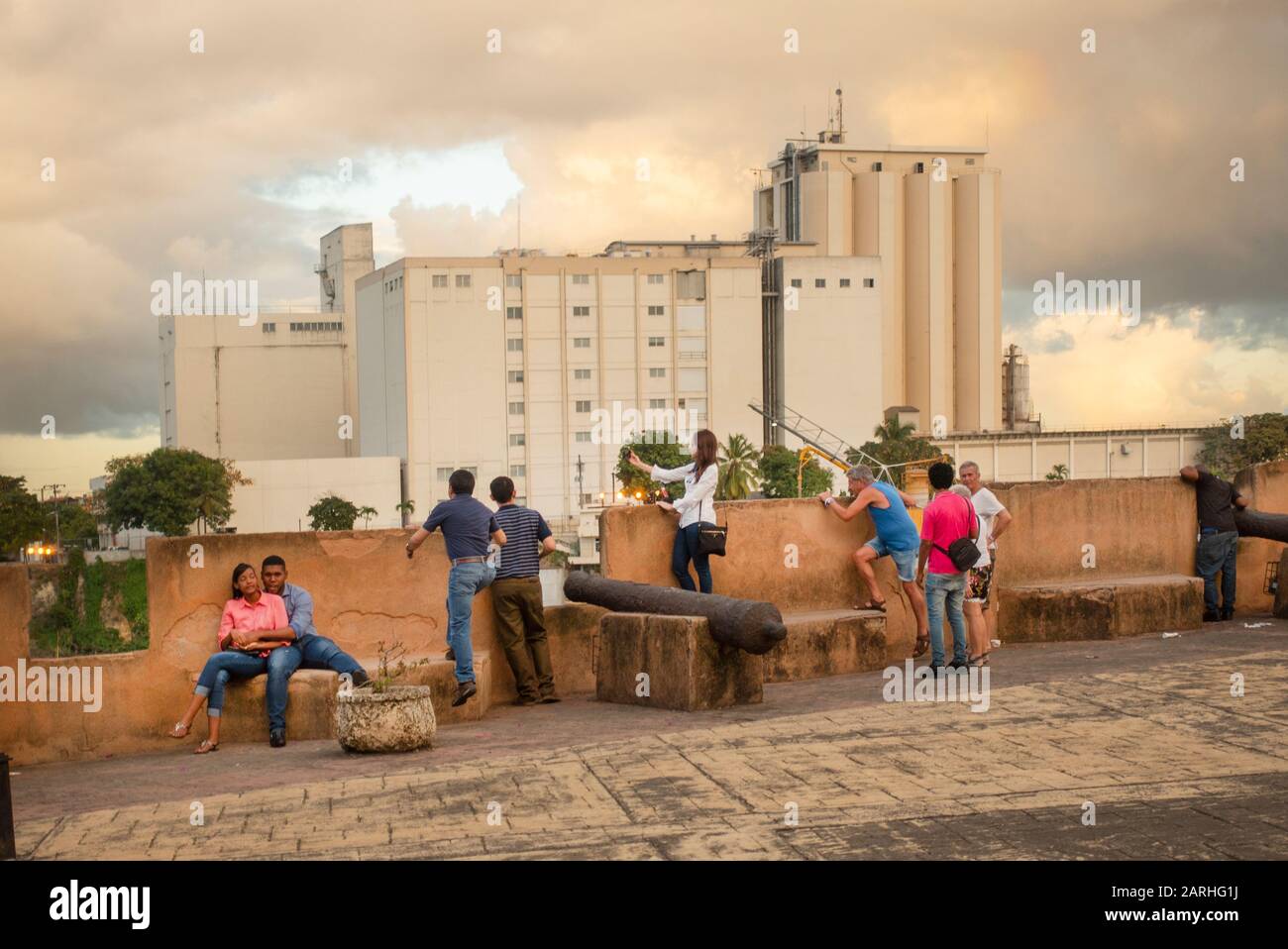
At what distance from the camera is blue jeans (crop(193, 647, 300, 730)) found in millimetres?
10742

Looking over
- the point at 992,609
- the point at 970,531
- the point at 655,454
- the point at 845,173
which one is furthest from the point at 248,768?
the point at 845,173

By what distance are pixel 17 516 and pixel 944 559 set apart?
81858 mm

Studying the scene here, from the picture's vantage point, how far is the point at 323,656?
11.1 meters

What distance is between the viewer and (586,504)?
121188 mm

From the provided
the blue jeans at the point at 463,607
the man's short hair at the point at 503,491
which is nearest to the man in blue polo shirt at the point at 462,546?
the blue jeans at the point at 463,607

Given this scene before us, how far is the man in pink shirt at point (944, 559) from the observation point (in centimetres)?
1195

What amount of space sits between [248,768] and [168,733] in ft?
5.34

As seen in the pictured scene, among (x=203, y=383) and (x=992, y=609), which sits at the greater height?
(x=203, y=383)

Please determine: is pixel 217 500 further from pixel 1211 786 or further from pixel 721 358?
pixel 1211 786

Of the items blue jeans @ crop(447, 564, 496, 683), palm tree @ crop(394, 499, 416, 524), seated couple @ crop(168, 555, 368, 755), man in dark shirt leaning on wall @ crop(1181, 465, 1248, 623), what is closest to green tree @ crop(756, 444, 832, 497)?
palm tree @ crop(394, 499, 416, 524)

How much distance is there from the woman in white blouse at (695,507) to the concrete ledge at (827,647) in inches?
30.2

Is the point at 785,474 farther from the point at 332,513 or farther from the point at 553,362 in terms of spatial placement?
the point at 332,513

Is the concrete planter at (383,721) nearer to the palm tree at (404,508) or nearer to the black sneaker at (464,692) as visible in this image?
the black sneaker at (464,692)

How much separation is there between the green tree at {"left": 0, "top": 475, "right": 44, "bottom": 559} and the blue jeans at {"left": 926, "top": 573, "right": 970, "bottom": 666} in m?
77.0
